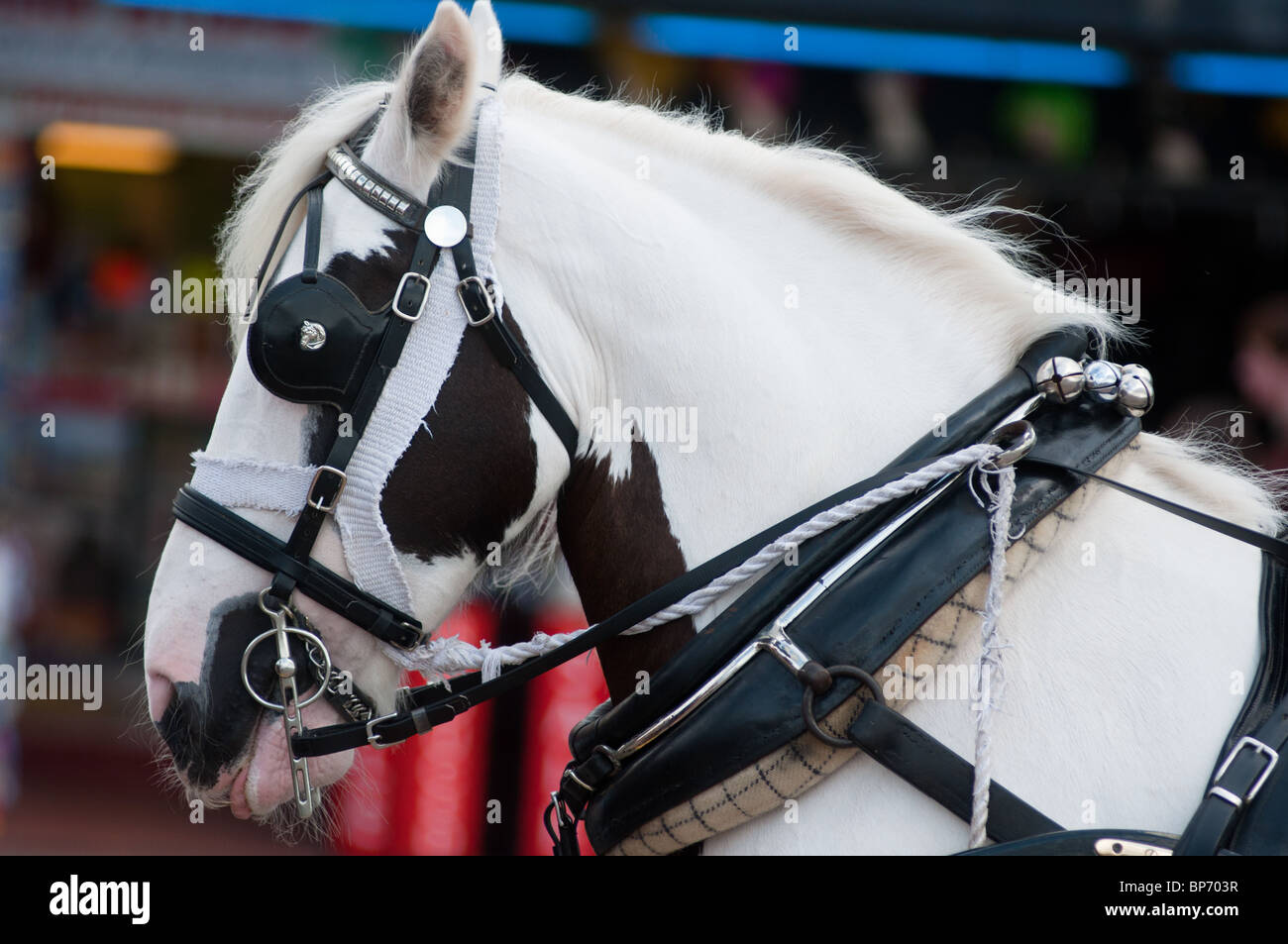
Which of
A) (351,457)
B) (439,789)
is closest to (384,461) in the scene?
(351,457)

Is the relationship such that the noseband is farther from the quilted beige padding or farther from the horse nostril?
the quilted beige padding

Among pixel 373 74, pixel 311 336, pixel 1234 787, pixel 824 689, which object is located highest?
pixel 373 74

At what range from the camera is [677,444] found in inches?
54.7

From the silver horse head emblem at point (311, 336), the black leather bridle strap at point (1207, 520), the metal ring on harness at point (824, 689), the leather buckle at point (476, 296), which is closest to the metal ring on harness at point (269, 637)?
the silver horse head emblem at point (311, 336)

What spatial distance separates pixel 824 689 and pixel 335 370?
2.40ft

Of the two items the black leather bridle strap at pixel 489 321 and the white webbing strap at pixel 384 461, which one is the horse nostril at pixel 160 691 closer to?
the white webbing strap at pixel 384 461

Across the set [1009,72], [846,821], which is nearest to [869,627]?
[846,821]

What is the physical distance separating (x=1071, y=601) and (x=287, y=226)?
118 centimetres

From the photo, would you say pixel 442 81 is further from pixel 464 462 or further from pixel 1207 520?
pixel 1207 520

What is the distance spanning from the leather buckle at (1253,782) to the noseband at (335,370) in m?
0.88

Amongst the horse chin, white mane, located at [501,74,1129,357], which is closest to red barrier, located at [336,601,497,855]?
the horse chin

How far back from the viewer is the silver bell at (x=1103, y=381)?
4.34ft

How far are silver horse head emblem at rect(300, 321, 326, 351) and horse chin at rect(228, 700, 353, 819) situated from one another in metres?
0.48

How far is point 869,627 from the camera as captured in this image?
4.04 feet
